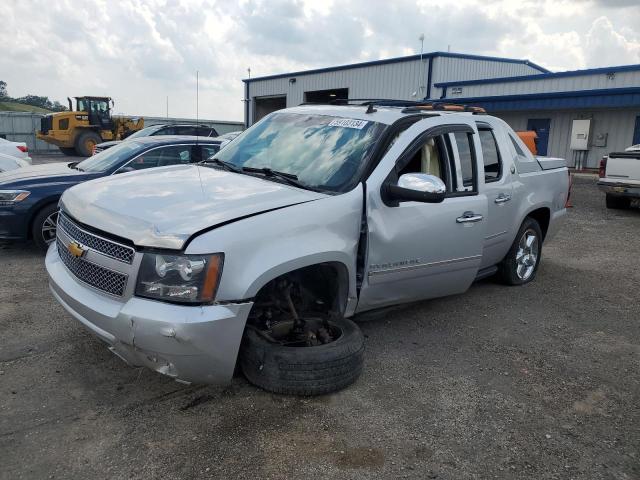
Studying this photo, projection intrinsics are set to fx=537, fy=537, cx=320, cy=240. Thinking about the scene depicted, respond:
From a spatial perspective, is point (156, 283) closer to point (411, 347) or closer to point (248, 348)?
point (248, 348)

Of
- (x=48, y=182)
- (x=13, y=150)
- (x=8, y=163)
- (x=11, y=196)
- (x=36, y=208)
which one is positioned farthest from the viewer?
(x=13, y=150)

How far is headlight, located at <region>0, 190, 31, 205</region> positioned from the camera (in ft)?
20.5

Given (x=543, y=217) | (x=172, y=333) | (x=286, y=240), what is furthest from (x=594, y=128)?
(x=172, y=333)

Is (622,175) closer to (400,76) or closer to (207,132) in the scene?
(207,132)

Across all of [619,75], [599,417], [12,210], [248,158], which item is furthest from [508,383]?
[619,75]

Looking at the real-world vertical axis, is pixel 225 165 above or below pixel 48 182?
above

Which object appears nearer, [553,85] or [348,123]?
[348,123]

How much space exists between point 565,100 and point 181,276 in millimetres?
22527

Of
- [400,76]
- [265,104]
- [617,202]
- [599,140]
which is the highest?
[400,76]

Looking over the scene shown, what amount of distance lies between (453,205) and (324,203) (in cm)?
132

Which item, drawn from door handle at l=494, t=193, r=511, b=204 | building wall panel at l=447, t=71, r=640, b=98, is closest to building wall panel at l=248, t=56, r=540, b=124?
building wall panel at l=447, t=71, r=640, b=98

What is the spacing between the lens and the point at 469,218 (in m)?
4.30

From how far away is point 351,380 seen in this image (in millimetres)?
3418

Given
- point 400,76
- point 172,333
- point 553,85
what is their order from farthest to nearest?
point 400,76 → point 553,85 → point 172,333
